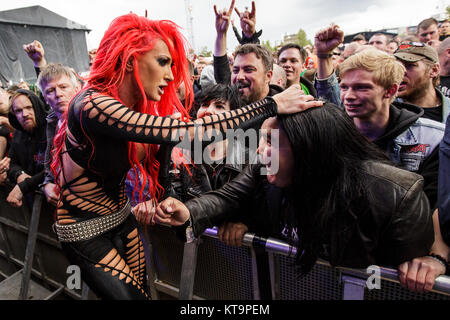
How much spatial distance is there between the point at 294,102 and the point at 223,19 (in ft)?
7.74

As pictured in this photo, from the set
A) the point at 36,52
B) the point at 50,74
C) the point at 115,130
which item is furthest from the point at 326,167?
the point at 36,52

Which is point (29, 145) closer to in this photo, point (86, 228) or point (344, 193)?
point (86, 228)

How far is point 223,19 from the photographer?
10.3 feet

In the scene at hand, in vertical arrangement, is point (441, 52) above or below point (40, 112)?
above

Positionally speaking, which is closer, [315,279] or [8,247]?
[315,279]

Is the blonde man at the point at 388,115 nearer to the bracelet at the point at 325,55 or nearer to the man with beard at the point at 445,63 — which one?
the bracelet at the point at 325,55

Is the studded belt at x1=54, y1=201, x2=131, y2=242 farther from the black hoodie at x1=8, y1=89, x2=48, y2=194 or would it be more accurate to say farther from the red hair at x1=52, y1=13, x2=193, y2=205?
the black hoodie at x1=8, y1=89, x2=48, y2=194

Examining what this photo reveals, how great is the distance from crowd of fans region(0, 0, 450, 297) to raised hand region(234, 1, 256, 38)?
53 cm

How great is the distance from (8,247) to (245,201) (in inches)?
173

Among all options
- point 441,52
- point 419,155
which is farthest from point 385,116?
point 441,52

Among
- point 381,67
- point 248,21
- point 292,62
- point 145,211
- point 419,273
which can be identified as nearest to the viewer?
point 419,273
